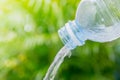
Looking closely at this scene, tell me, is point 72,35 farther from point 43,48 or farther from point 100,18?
point 43,48

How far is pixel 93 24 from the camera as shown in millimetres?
1000

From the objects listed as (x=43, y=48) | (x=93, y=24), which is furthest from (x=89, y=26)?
(x=43, y=48)

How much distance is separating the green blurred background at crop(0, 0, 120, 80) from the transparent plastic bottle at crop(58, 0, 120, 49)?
1.03m

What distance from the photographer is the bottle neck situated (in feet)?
3.07

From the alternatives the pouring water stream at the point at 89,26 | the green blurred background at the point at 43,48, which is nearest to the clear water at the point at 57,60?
the pouring water stream at the point at 89,26

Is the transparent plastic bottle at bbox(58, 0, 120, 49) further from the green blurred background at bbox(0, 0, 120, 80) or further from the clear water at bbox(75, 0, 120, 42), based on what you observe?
the green blurred background at bbox(0, 0, 120, 80)

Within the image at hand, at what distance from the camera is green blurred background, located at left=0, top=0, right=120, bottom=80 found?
6.91 feet

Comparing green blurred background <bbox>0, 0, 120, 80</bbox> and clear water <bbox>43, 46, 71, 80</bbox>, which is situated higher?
green blurred background <bbox>0, 0, 120, 80</bbox>

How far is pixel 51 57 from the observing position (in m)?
2.14

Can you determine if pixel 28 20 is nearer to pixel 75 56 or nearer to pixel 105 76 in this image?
pixel 75 56

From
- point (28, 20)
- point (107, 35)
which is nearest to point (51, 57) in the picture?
point (28, 20)

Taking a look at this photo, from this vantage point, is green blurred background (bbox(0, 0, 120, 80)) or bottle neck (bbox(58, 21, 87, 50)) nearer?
bottle neck (bbox(58, 21, 87, 50))

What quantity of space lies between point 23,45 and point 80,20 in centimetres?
122

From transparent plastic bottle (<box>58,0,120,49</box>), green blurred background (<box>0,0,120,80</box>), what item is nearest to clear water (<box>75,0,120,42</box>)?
transparent plastic bottle (<box>58,0,120,49</box>)
